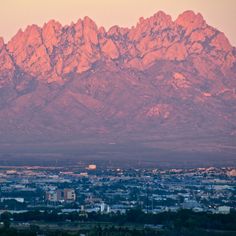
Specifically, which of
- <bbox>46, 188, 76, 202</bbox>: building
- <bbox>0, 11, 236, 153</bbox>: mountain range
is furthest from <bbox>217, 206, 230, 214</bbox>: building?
<bbox>0, 11, 236, 153</bbox>: mountain range

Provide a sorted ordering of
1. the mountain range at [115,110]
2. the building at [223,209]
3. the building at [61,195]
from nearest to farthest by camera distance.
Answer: the building at [223,209] → the building at [61,195] → the mountain range at [115,110]

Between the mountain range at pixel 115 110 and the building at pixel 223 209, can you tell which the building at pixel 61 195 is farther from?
the mountain range at pixel 115 110

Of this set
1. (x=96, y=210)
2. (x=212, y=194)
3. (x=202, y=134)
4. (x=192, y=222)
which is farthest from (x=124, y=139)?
(x=192, y=222)

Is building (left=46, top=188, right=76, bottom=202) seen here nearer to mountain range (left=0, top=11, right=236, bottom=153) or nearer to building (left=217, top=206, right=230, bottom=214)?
building (left=217, top=206, right=230, bottom=214)

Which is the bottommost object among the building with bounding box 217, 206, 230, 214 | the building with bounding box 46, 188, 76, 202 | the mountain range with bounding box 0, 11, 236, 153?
the building with bounding box 217, 206, 230, 214

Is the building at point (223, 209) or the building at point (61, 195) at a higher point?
the building at point (61, 195)

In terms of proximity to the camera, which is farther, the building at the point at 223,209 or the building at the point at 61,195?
the building at the point at 61,195

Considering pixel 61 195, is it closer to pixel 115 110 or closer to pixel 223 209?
pixel 223 209

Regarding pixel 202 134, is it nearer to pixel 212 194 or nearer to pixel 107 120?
pixel 107 120

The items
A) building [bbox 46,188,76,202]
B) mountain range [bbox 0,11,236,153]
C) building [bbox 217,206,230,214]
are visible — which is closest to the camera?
building [bbox 217,206,230,214]

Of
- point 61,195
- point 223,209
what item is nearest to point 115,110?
point 61,195

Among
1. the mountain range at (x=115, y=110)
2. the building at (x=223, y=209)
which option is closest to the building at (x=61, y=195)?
the building at (x=223, y=209)
